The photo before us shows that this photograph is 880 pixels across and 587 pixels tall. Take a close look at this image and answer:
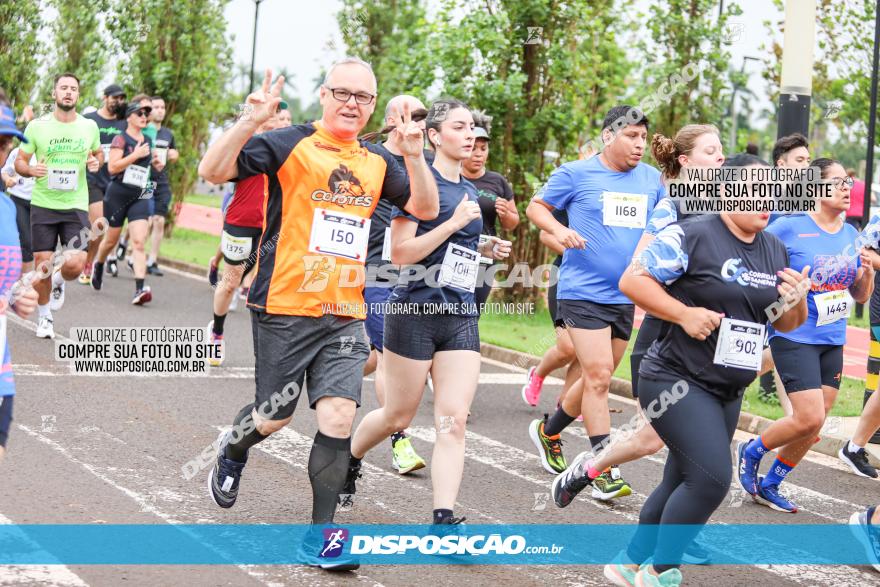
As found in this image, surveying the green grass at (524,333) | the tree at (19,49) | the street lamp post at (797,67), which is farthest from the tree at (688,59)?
the tree at (19,49)

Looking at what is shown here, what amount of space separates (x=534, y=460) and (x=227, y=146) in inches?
145

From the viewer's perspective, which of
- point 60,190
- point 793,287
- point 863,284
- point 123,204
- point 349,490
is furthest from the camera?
point 123,204

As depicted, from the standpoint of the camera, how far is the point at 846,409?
10234 millimetres

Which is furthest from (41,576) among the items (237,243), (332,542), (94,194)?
(94,194)

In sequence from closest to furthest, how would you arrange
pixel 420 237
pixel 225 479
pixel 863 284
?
1. pixel 225 479
2. pixel 420 237
3. pixel 863 284

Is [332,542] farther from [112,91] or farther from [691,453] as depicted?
[112,91]

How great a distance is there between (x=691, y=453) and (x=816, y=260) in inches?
96.7

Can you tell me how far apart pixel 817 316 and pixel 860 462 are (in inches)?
66.5

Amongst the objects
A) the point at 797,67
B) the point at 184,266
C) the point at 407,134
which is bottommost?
the point at 184,266

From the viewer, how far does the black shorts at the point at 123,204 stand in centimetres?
1422

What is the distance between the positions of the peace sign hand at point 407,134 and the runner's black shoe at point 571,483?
191 centimetres

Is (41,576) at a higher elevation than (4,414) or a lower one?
lower

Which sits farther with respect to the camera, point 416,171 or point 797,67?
point 797,67

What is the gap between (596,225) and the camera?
743 cm
